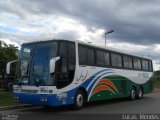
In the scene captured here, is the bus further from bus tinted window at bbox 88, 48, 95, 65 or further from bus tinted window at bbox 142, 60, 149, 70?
bus tinted window at bbox 142, 60, 149, 70

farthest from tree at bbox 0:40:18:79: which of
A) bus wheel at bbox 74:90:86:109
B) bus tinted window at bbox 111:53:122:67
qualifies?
bus wheel at bbox 74:90:86:109

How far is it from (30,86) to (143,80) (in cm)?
1331

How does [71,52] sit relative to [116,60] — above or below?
below

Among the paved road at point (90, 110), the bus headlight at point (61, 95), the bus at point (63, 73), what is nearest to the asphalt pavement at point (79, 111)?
the paved road at point (90, 110)

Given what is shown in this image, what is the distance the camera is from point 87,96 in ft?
58.7

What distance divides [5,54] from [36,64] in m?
11.2

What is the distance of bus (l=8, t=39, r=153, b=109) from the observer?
15.3 m

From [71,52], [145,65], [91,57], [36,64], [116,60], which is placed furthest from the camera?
[145,65]

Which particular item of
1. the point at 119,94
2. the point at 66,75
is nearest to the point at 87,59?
the point at 66,75

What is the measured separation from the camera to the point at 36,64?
15.8 m

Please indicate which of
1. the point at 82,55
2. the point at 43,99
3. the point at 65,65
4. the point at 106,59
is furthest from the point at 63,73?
the point at 106,59

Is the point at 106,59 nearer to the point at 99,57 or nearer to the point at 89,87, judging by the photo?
the point at 99,57

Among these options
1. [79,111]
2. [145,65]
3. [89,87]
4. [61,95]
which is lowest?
[79,111]

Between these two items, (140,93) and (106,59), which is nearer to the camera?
(106,59)
